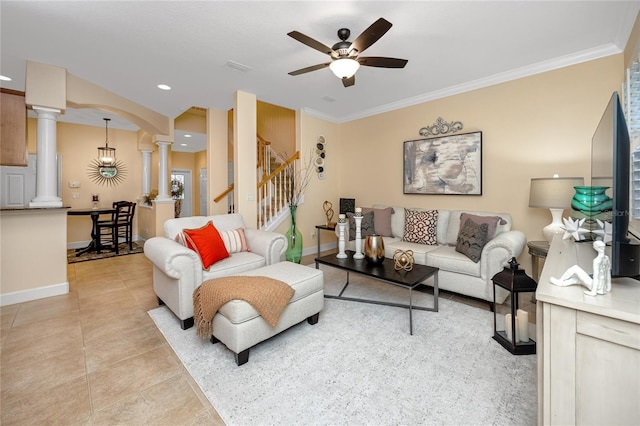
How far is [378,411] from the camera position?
1522mm

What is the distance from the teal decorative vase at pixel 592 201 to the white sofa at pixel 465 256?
0.61 meters

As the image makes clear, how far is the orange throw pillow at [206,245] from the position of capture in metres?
2.67

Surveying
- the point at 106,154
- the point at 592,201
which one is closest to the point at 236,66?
the point at 592,201

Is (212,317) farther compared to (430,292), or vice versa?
(430,292)

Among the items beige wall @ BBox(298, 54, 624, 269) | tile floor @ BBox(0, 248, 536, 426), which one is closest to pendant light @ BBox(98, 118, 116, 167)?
tile floor @ BBox(0, 248, 536, 426)

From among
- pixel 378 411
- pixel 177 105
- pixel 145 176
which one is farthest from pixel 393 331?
pixel 145 176

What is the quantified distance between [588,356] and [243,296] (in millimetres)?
1741

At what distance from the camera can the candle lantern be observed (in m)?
2.01

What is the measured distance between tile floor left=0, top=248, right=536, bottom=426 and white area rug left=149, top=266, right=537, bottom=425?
0.45 feet

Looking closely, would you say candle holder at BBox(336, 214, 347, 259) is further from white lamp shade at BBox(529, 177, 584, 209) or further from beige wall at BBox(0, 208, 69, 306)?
beige wall at BBox(0, 208, 69, 306)

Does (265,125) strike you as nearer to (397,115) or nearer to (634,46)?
(397,115)

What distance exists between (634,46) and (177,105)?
5.46m

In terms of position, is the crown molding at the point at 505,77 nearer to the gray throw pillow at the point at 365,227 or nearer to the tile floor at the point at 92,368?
the gray throw pillow at the point at 365,227

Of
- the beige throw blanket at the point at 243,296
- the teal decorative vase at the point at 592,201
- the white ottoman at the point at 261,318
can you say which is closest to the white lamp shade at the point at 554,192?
the teal decorative vase at the point at 592,201
